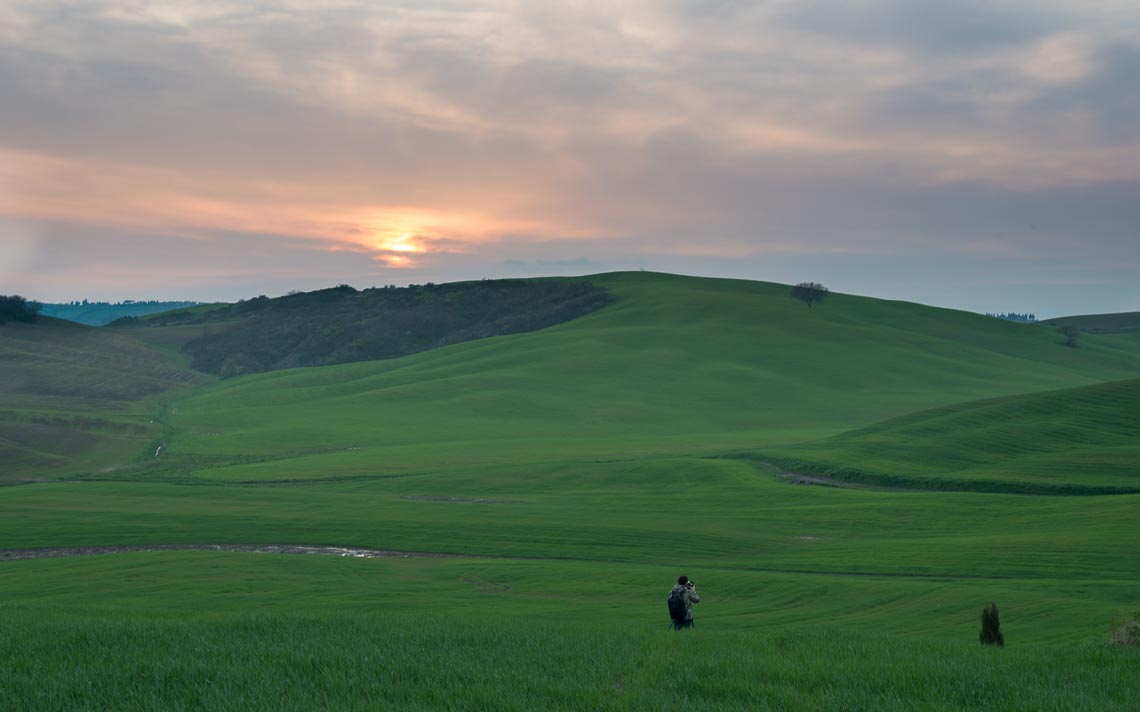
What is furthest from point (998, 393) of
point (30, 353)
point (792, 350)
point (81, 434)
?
point (30, 353)

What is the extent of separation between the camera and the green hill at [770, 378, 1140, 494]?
217 ft

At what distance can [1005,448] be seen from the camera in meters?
77.1

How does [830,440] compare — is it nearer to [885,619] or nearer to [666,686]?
[885,619]

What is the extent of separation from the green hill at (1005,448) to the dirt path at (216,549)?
1550 inches

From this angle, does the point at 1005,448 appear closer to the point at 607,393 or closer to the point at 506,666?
the point at 607,393

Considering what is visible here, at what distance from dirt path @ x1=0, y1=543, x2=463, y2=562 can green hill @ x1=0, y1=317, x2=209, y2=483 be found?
124ft

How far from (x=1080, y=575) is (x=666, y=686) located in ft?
91.7

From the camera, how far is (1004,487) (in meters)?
64.8

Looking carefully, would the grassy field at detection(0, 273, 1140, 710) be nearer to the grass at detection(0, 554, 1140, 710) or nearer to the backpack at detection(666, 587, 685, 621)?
the grass at detection(0, 554, 1140, 710)

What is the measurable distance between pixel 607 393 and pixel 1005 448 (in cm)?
6665

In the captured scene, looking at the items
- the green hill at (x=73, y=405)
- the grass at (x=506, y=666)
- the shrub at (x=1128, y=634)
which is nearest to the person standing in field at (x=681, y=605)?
the grass at (x=506, y=666)

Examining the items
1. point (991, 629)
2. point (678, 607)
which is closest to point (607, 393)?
point (678, 607)

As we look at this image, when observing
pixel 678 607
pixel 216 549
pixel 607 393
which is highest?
pixel 607 393

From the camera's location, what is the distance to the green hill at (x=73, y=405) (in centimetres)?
9194
